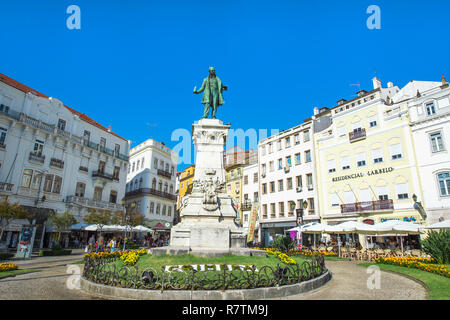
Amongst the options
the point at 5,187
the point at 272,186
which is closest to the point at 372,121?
the point at 272,186

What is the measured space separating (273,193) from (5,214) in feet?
104

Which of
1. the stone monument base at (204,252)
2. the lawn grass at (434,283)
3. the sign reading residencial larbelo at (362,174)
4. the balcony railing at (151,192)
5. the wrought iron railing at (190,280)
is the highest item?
the sign reading residencial larbelo at (362,174)

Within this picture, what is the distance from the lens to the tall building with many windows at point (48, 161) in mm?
26156

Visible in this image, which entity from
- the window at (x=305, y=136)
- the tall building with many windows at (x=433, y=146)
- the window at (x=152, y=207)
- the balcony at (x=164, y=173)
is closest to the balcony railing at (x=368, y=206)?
the tall building with many windows at (x=433, y=146)

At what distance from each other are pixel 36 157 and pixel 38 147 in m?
1.34

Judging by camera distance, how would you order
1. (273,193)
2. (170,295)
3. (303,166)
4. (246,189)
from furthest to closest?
(246,189) → (273,193) → (303,166) → (170,295)

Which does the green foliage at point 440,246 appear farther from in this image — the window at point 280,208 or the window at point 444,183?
the window at point 280,208

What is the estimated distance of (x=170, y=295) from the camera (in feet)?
21.4

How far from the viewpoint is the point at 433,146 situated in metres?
25.1

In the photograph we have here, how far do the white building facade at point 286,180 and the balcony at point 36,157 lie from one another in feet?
98.0

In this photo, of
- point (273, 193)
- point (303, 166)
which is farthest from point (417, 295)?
point (273, 193)

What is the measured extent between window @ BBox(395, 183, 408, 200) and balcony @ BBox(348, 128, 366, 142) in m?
6.91

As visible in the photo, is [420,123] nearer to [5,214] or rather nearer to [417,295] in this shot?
[417,295]
